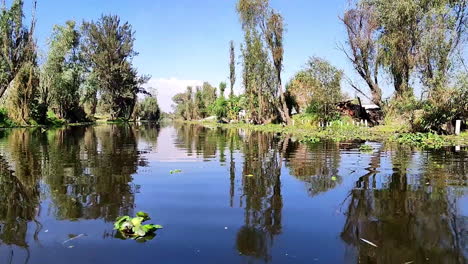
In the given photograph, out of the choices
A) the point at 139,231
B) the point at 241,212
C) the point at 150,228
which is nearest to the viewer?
the point at 139,231

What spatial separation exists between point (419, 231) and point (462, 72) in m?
22.6

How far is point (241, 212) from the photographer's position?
669 centimetres

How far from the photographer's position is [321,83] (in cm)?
3956

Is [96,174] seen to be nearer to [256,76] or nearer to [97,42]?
[256,76]

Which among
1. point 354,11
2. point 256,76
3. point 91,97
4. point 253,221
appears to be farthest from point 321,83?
point 91,97

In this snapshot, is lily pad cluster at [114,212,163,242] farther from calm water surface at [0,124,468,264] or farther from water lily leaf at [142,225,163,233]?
calm water surface at [0,124,468,264]

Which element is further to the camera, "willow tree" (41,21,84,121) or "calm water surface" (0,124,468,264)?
"willow tree" (41,21,84,121)

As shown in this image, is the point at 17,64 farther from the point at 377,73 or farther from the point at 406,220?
the point at 406,220

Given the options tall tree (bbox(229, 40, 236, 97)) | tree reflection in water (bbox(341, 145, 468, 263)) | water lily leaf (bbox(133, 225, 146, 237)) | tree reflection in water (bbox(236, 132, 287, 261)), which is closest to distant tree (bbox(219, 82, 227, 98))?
tall tree (bbox(229, 40, 236, 97))

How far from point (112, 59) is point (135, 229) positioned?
72850 millimetres

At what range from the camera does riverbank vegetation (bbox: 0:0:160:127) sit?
4503 cm

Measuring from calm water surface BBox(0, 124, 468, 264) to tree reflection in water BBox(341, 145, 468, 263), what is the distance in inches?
0.6

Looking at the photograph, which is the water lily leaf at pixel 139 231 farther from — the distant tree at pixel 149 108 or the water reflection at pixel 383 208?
the distant tree at pixel 149 108

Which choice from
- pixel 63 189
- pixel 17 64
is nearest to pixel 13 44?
pixel 17 64
